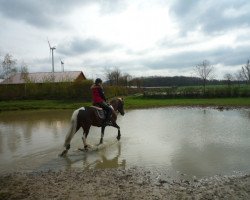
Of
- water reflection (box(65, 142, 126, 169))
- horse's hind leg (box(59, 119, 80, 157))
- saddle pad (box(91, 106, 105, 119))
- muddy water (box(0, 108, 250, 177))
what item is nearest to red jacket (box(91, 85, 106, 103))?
saddle pad (box(91, 106, 105, 119))

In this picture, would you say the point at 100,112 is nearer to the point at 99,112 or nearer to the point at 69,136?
the point at 99,112

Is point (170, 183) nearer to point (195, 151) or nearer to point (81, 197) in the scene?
point (81, 197)

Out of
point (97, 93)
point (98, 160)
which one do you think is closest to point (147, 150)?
point (98, 160)

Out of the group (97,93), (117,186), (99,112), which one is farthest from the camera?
(99,112)

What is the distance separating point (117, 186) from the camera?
6.93 m

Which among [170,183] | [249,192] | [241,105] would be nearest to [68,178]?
[170,183]

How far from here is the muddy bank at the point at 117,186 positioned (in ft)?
20.8

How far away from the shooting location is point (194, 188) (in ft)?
21.8

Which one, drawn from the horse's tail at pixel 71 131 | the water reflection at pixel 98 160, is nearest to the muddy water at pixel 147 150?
the water reflection at pixel 98 160

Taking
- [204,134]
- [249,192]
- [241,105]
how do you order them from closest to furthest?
[249,192] → [204,134] → [241,105]

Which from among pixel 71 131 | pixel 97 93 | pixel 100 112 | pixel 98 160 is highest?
pixel 97 93

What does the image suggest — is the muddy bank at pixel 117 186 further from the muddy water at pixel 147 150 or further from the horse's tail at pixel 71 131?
the horse's tail at pixel 71 131

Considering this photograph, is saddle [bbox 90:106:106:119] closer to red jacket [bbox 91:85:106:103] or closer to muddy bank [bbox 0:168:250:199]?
red jacket [bbox 91:85:106:103]

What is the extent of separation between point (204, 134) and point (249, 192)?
277 inches
